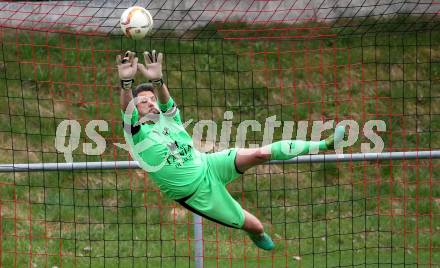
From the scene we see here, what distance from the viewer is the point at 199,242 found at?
7168 mm

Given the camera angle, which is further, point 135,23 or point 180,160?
point 180,160

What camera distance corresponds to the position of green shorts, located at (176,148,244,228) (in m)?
6.79

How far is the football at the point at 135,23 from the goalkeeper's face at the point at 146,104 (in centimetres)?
51

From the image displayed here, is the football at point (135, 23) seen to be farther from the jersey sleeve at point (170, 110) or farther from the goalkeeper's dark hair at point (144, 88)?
the jersey sleeve at point (170, 110)

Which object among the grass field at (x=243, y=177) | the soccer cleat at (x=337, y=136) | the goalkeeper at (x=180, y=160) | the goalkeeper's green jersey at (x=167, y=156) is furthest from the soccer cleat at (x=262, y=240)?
the grass field at (x=243, y=177)

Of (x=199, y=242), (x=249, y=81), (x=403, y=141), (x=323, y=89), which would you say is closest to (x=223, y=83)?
(x=249, y=81)

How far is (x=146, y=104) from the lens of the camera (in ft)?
22.5

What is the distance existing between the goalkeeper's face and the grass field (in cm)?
125

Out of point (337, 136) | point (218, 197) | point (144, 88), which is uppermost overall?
point (144, 88)

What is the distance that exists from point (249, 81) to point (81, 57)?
211 cm

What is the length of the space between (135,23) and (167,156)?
100 centimetres

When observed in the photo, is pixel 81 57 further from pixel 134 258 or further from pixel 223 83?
pixel 134 258

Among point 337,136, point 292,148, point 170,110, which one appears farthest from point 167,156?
point 337,136

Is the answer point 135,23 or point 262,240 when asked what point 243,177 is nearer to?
point 262,240
